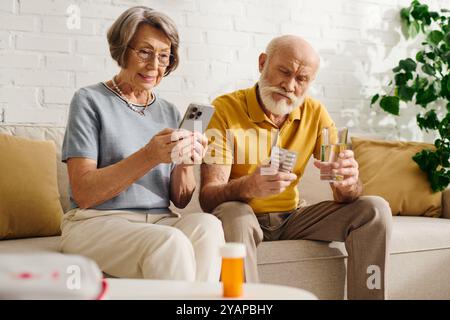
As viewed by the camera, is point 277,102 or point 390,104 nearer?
point 277,102

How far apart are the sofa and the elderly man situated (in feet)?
0.26

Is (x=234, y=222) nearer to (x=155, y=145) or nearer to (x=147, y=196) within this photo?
(x=147, y=196)

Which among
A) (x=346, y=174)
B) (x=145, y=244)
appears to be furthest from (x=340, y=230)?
(x=145, y=244)

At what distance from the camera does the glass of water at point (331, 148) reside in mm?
1646

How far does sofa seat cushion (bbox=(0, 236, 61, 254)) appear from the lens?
1651 millimetres

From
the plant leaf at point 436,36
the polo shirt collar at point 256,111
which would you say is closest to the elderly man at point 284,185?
the polo shirt collar at point 256,111

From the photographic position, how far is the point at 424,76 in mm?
3322

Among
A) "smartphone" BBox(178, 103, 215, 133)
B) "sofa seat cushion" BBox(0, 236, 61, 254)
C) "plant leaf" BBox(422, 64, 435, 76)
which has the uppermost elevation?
"plant leaf" BBox(422, 64, 435, 76)

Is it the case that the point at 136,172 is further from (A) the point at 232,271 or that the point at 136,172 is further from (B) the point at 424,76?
(B) the point at 424,76

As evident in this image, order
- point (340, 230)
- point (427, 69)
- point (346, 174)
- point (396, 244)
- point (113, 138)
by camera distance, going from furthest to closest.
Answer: point (427, 69) → point (396, 244) → point (340, 230) → point (346, 174) → point (113, 138)

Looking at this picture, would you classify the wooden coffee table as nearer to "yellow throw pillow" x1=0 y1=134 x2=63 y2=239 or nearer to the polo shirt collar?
"yellow throw pillow" x1=0 y1=134 x2=63 y2=239

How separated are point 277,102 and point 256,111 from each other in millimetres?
82

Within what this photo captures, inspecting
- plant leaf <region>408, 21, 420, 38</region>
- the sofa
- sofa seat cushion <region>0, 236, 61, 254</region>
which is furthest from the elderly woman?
plant leaf <region>408, 21, 420, 38</region>

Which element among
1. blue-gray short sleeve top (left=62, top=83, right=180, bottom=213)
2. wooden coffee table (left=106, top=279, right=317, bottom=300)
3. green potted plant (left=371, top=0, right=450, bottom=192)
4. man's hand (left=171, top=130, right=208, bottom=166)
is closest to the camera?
wooden coffee table (left=106, top=279, right=317, bottom=300)
